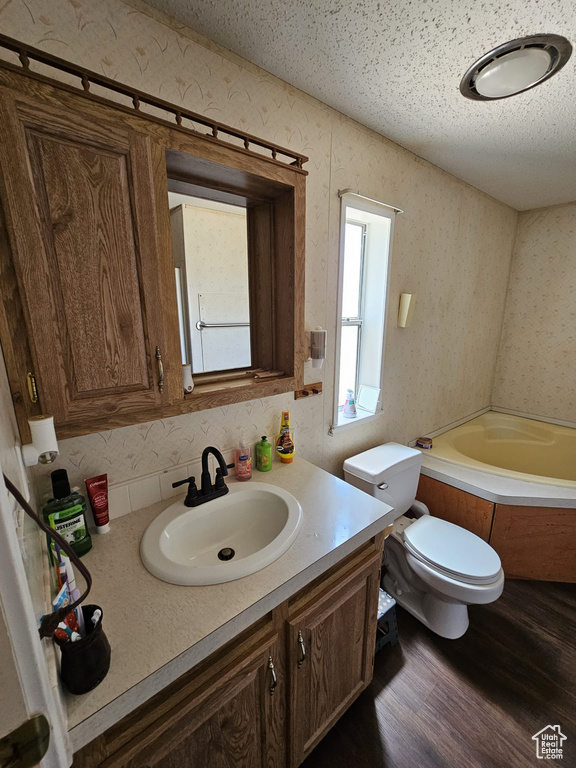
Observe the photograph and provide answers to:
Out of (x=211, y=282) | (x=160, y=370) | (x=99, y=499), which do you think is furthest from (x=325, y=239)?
(x=99, y=499)

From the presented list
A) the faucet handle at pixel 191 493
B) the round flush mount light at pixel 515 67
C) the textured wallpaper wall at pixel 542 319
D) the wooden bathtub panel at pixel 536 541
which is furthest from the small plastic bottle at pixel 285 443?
the textured wallpaper wall at pixel 542 319

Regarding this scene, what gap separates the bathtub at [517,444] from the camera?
2.50 metres

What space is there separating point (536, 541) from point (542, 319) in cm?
→ 191

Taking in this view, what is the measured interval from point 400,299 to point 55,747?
77.8 inches

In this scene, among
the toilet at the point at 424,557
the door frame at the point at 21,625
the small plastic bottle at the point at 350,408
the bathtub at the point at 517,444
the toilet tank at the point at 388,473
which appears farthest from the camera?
the bathtub at the point at 517,444

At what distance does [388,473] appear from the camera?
1.59m

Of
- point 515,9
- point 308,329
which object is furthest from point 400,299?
point 515,9

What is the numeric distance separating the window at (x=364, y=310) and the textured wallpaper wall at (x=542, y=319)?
1895mm

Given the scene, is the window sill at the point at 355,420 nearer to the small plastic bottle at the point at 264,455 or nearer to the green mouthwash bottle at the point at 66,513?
the small plastic bottle at the point at 264,455

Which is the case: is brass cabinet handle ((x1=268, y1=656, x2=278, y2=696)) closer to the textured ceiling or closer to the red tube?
the red tube

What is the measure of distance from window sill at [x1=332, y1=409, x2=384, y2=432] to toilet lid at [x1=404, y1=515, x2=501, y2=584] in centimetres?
60

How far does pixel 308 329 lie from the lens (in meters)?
1.43

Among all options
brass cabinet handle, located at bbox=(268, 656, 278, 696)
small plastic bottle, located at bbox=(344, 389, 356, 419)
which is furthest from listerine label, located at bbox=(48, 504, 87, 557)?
small plastic bottle, located at bbox=(344, 389, 356, 419)

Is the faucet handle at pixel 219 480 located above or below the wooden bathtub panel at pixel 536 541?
above
